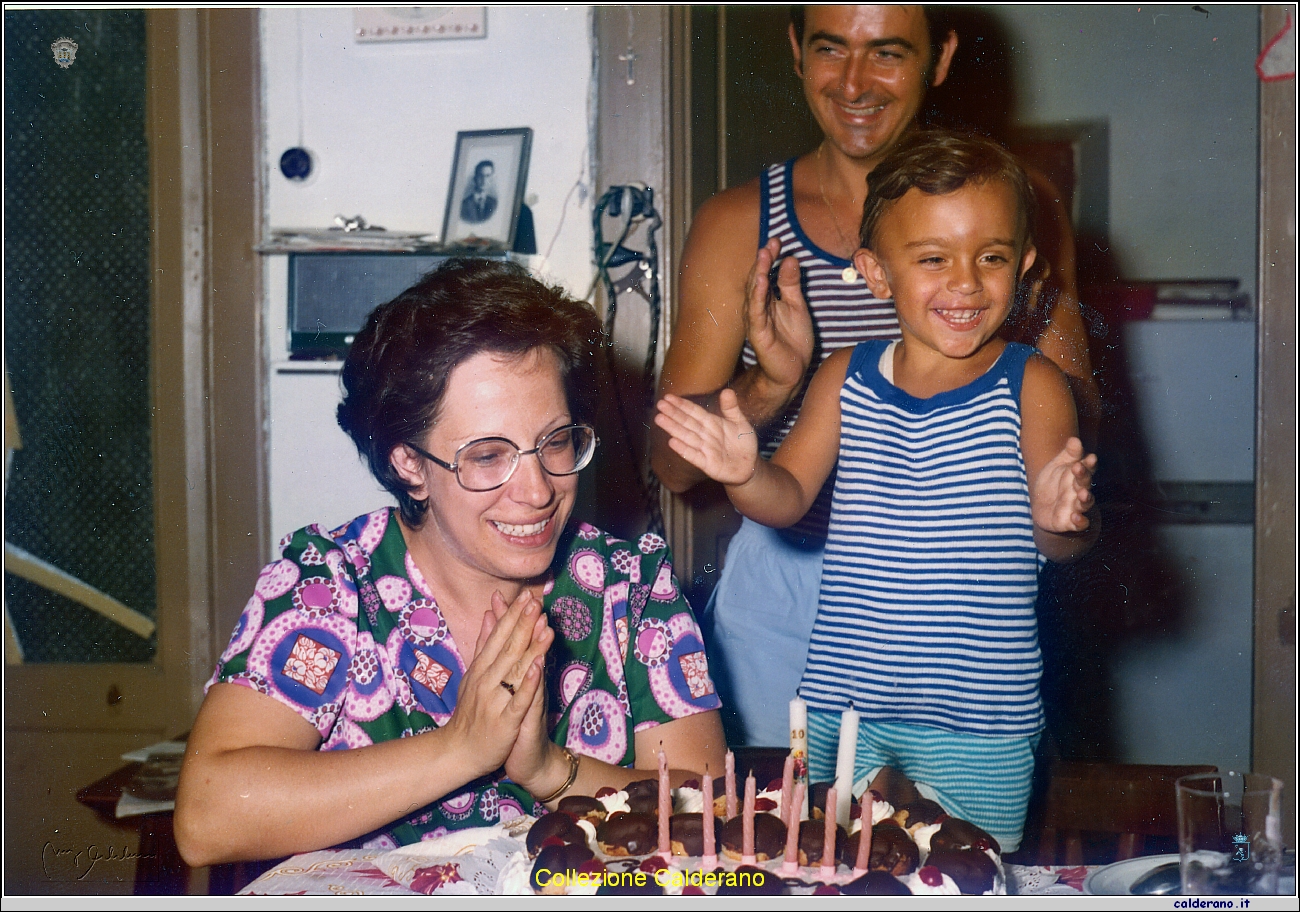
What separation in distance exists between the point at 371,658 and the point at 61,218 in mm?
988

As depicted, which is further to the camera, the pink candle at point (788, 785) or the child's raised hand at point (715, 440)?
the child's raised hand at point (715, 440)

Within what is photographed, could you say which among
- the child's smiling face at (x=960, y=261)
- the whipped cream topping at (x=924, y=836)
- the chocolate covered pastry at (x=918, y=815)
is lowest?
the whipped cream topping at (x=924, y=836)

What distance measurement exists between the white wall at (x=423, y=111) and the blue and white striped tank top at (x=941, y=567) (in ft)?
1.92

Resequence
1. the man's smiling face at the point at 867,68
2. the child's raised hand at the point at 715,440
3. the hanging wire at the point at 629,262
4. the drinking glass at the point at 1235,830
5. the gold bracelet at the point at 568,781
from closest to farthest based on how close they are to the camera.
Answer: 1. the drinking glass at the point at 1235,830
2. the gold bracelet at the point at 568,781
3. the child's raised hand at the point at 715,440
4. the man's smiling face at the point at 867,68
5. the hanging wire at the point at 629,262

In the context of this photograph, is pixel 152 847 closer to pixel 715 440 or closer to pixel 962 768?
pixel 715 440

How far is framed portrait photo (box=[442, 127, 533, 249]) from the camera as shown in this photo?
1515mm

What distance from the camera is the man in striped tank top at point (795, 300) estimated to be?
1279mm

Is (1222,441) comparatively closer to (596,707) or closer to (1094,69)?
(1094,69)

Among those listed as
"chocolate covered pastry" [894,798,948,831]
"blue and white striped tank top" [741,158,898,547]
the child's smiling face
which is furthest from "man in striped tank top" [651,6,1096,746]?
"chocolate covered pastry" [894,798,948,831]

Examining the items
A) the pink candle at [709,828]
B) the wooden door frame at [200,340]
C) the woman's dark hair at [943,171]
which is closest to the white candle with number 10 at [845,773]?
the pink candle at [709,828]

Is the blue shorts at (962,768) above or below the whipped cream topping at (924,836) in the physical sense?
below

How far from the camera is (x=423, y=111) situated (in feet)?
4.92

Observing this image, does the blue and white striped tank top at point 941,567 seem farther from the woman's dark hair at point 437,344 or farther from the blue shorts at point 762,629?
the woman's dark hair at point 437,344

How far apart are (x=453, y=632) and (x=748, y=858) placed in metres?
0.42
